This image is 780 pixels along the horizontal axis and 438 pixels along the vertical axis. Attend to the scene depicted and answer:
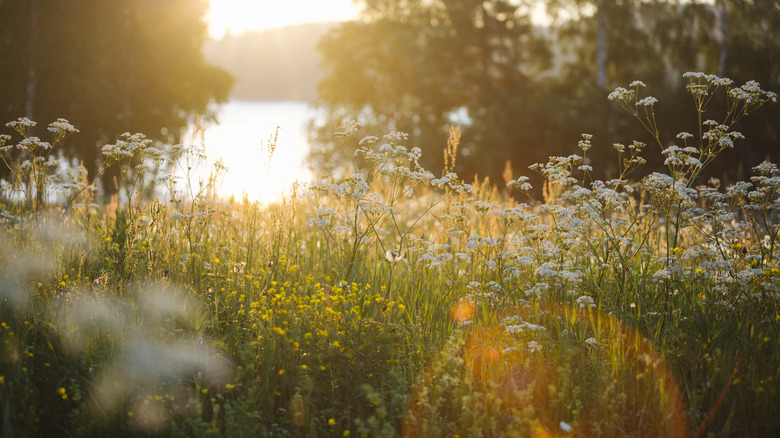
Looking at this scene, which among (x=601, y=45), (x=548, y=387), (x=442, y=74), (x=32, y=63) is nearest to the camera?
(x=548, y=387)

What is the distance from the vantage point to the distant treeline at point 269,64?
158375 mm

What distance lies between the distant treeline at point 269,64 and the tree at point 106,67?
131m

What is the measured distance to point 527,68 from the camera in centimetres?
2677

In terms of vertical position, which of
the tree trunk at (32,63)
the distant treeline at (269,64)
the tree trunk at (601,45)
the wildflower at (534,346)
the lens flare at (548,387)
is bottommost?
A: the lens flare at (548,387)

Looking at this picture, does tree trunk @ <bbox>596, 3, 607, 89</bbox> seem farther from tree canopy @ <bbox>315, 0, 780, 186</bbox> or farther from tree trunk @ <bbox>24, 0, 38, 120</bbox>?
tree trunk @ <bbox>24, 0, 38, 120</bbox>

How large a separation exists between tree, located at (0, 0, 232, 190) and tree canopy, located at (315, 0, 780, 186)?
766 cm

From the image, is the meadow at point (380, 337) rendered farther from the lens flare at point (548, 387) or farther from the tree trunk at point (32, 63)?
the tree trunk at point (32, 63)

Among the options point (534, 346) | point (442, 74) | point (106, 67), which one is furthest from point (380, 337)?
point (442, 74)

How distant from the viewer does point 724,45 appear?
20.7 m

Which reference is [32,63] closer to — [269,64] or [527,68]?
[527,68]

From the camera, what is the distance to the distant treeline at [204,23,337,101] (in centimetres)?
15838

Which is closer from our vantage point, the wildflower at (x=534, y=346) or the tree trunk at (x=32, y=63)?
the wildflower at (x=534, y=346)

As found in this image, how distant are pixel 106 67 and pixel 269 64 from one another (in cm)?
16087

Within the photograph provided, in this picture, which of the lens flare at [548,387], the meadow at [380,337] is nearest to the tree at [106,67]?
the meadow at [380,337]
